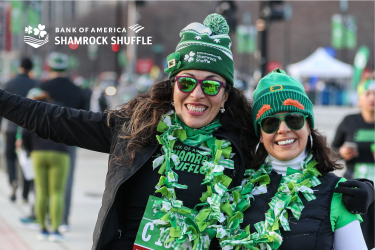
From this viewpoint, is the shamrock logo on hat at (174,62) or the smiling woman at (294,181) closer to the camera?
the smiling woman at (294,181)

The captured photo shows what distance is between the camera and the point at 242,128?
9.03ft

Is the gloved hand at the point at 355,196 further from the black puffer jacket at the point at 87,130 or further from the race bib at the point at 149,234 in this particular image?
the race bib at the point at 149,234

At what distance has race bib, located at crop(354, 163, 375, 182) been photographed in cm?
487

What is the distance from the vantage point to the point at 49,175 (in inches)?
239

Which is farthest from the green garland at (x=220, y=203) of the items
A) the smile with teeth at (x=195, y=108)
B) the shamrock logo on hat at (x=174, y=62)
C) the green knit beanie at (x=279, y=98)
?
the shamrock logo on hat at (x=174, y=62)

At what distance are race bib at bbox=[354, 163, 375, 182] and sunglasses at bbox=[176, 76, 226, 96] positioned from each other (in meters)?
2.73

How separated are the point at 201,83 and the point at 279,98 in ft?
1.29

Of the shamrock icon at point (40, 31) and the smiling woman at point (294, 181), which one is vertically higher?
the shamrock icon at point (40, 31)

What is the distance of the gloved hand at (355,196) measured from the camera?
232cm

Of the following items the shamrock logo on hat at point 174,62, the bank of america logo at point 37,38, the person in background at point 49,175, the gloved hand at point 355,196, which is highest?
the bank of america logo at point 37,38

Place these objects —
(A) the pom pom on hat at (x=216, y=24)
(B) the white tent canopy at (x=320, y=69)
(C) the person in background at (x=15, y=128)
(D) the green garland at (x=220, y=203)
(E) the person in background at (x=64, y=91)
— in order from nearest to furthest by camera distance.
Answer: (D) the green garland at (x=220, y=203) < (A) the pom pom on hat at (x=216, y=24) < (E) the person in background at (x=64, y=91) < (C) the person in background at (x=15, y=128) < (B) the white tent canopy at (x=320, y=69)

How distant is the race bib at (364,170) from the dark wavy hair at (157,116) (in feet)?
7.86

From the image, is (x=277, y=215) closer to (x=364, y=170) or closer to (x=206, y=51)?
(x=206, y=51)

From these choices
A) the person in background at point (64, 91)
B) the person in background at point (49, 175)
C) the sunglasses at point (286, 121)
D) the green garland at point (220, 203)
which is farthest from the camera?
the person in background at point (64, 91)
